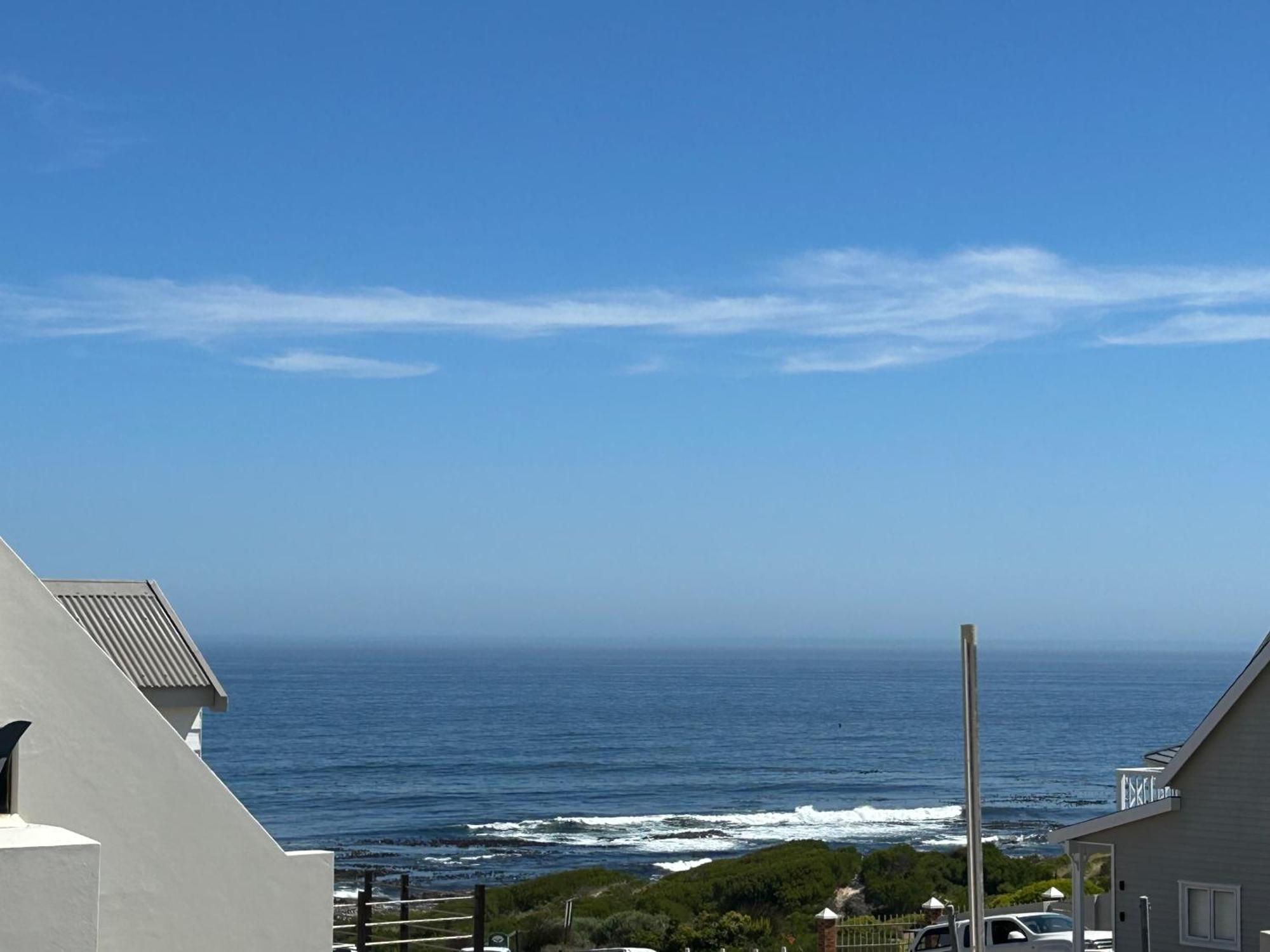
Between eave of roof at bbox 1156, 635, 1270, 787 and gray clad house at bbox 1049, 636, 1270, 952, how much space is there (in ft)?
0.07

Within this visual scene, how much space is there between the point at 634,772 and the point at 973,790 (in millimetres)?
86999


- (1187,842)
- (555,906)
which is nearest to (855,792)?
(555,906)

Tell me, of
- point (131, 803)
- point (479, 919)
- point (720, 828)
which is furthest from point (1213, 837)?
point (720, 828)

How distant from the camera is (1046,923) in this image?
26.0m

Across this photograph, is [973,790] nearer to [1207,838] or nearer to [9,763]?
[9,763]

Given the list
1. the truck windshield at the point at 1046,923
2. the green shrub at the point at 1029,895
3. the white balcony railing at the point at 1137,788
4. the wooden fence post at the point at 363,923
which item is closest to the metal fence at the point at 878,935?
the green shrub at the point at 1029,895

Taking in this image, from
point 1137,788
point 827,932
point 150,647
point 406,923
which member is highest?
point 150,647

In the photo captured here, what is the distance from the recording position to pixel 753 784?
96.5 meters

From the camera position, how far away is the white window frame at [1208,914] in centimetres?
2067

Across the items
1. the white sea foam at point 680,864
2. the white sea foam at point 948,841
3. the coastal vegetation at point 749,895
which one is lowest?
the white sea foam at point 680,864

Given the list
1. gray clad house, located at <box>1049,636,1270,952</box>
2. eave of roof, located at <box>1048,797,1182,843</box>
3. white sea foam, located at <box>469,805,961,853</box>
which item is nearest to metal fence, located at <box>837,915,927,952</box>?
eave of roof, located at <box>1048,797,1182,843</box>

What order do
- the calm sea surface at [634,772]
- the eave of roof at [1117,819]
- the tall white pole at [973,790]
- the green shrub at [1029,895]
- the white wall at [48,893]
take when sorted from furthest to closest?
the calm sea surface at [634,772]
the green shrub at [1029,895]
the eave of roof at [1117,819]
the tall white pole at [973,790]
the white wall at [48,893]

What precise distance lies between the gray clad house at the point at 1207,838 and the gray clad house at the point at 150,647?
14.4m

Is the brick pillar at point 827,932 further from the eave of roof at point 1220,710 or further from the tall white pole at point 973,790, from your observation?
the tall white pole at point 973,790
